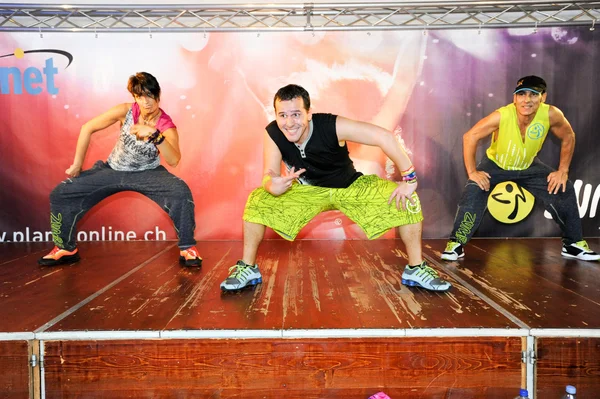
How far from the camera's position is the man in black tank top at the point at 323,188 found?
2812 millimetres

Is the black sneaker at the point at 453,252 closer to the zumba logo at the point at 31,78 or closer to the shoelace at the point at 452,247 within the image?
the shoelace at the point at 452,247

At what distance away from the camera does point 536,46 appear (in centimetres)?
482

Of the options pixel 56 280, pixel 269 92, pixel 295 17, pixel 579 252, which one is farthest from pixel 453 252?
pixel 56 280

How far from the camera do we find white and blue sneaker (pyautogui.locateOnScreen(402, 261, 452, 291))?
2898 mm

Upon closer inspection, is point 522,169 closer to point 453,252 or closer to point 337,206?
point 453,252

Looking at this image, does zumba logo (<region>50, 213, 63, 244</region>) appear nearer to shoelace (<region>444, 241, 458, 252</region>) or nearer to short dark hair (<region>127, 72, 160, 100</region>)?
short dark hair (<region>127, 72, 160, 100</region>)

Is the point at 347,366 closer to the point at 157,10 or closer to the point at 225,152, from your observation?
the point at 225,152

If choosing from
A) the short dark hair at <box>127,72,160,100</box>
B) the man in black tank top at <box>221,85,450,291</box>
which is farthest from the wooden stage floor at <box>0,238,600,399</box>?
the short dark hair at <box>127,72,160,100</box>

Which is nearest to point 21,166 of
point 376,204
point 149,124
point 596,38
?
point 149,124

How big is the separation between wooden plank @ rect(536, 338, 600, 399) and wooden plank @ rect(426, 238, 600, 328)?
83mm

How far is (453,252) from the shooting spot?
387 centimetres

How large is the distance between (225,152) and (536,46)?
Answer: 3192mm

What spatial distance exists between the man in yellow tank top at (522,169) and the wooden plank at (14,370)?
2866 millimetres

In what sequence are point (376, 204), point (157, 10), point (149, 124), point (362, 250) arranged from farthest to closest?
point (157, 10) < point (362, 250) < point (149, 124) < point (376, 204)
